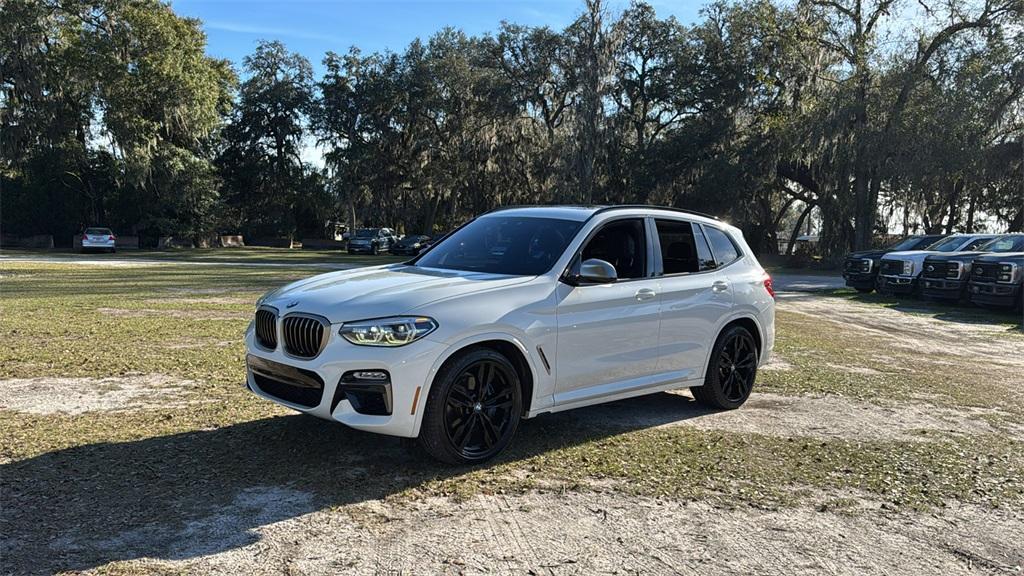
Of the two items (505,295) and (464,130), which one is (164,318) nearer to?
(505,295)

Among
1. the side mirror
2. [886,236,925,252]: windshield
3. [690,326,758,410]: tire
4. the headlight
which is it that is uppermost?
[886,236,925,252]: windshield

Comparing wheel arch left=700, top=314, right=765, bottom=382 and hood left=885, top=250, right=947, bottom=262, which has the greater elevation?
hood left=885, top=250, right=947, bottom=262

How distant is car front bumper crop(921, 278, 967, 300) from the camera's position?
60.7ft

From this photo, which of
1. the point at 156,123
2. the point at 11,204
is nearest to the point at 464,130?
the point at 156,123

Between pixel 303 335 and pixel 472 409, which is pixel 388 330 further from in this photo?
pixel 472 409

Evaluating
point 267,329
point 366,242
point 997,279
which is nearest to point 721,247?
point 267,329

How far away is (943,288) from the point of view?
18781 millimetres

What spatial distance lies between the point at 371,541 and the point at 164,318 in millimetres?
8975

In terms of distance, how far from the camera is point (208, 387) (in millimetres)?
6895

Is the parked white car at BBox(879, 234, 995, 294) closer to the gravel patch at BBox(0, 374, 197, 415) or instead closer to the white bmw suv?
the white bmw suv

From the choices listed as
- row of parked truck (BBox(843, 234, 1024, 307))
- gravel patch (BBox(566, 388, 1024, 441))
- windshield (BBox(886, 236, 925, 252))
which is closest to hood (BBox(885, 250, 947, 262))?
row of parked truck (BBox(843, 234, 1024, 307))

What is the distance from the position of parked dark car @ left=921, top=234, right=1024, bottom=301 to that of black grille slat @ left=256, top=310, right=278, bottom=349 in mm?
18167

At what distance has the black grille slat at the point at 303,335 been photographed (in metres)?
4.66

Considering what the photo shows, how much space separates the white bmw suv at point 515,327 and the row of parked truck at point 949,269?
1321 cm
